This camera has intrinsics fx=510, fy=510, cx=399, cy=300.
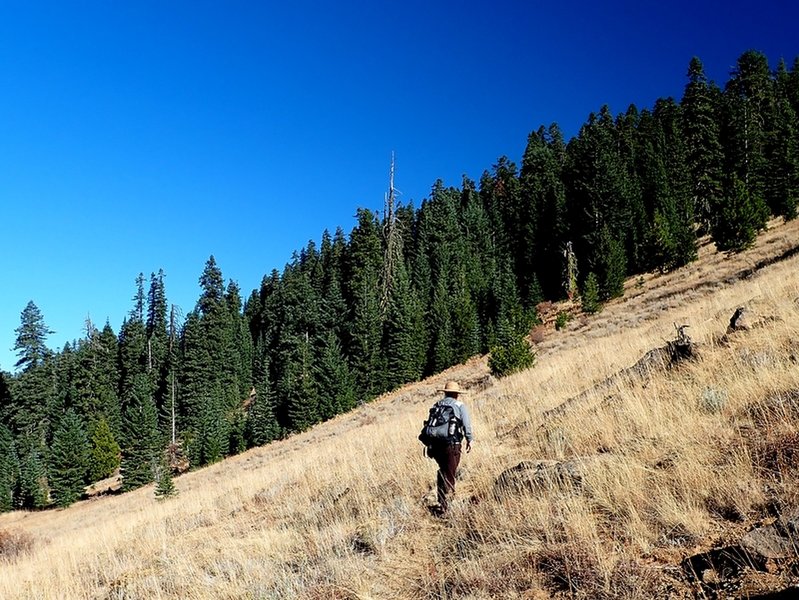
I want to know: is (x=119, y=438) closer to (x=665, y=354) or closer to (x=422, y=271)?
(x=422, y=271)

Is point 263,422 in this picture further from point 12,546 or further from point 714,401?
point 714,401

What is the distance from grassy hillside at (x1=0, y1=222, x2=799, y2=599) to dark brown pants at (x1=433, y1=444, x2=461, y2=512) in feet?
0.81

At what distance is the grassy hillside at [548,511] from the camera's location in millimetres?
4023

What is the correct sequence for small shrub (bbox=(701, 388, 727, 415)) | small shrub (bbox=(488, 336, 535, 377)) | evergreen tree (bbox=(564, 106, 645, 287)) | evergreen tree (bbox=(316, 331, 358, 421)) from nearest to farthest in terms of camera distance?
small shrub (bbox=(701, 388, 727, 415))
small shrub (bbox=(488, 336, 535, 377))
evergreen tree (bbox=(316, 331, 358, 421))
evergreen tree (bbox=(564, 106, 645, 287))

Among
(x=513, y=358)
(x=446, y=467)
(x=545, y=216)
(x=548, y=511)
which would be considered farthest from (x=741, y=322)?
(x=545, y=216)

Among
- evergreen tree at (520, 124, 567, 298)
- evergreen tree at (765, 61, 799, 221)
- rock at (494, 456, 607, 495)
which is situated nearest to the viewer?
rock at (494, 456, 607, 495)

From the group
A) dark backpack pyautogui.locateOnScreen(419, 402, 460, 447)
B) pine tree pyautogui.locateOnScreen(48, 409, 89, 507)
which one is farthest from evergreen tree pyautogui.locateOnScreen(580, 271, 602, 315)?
pine tree pyautogui.locateOnScreen(48, 409, 89, 507)

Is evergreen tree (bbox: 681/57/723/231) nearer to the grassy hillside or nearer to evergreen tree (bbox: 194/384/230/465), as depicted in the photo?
the grassy hillside

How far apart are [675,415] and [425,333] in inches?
1911

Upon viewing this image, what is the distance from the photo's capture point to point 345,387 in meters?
48.7

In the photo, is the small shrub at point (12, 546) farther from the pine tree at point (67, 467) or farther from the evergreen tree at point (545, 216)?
the evergreen tree at point (545, 216)

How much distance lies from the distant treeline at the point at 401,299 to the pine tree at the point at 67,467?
0.15 meters

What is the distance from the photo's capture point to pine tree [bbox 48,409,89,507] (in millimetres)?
42625

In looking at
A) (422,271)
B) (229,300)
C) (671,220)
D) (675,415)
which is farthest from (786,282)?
(229,300)
